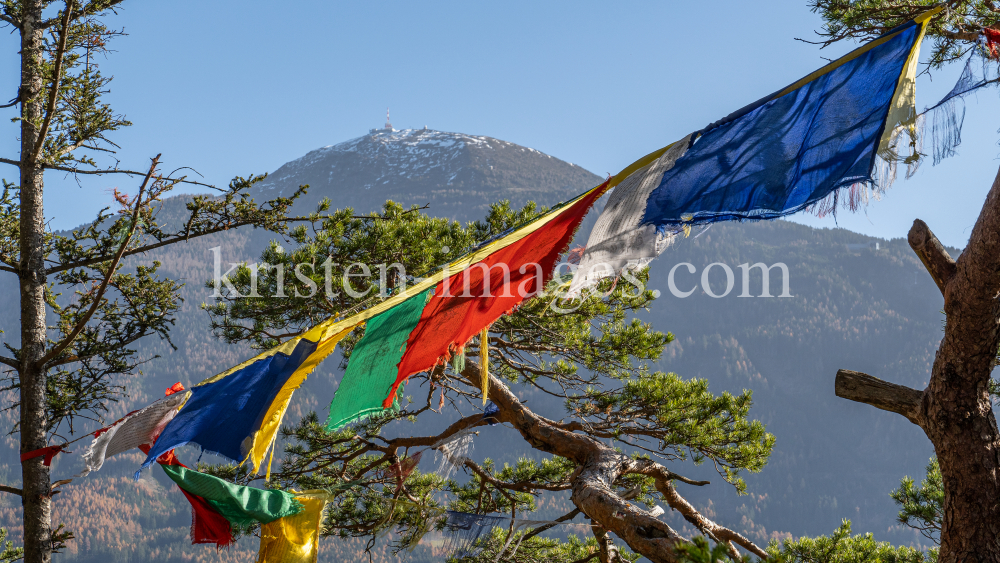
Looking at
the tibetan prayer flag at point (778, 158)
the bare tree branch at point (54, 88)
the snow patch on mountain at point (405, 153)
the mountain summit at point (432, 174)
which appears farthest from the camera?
the snow patch on mountain at point (405, 153)

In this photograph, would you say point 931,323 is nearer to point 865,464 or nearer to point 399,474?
point 865,464

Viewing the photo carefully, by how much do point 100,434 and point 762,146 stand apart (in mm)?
2655

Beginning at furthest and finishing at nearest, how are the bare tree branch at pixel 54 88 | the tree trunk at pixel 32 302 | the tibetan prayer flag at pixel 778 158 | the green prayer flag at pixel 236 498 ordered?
the tree trunk at pixel 32 302
the bare tree branch at pixel 54 88
the green prayer flag at pixel 236 498
the tibetan prayer flag at pixel 778 158

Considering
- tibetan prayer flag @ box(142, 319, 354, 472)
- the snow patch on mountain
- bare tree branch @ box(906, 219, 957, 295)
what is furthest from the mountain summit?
tibetan prayer flag @ box(142, 319, 354, 472)

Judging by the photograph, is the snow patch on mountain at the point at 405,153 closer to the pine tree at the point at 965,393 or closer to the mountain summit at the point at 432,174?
the mountain summit at the point at 432,174

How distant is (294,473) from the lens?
423 centimetres

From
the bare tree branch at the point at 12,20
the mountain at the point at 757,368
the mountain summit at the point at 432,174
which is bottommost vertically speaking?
the mountain at the point at 757,368

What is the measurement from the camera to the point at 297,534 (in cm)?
265

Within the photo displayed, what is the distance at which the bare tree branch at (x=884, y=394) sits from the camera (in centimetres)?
217

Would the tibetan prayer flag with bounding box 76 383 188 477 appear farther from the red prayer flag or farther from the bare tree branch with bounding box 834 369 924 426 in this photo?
the bare tree branch with bounding box 834 369 924 426

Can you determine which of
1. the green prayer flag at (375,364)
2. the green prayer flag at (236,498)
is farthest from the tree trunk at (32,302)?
the green prayer flag at (375,364)

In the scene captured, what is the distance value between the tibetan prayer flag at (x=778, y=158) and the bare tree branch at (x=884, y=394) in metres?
0.80

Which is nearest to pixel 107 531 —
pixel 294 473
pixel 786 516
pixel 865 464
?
pixel 786 516

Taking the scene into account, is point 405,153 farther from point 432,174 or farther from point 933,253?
point 933,253
